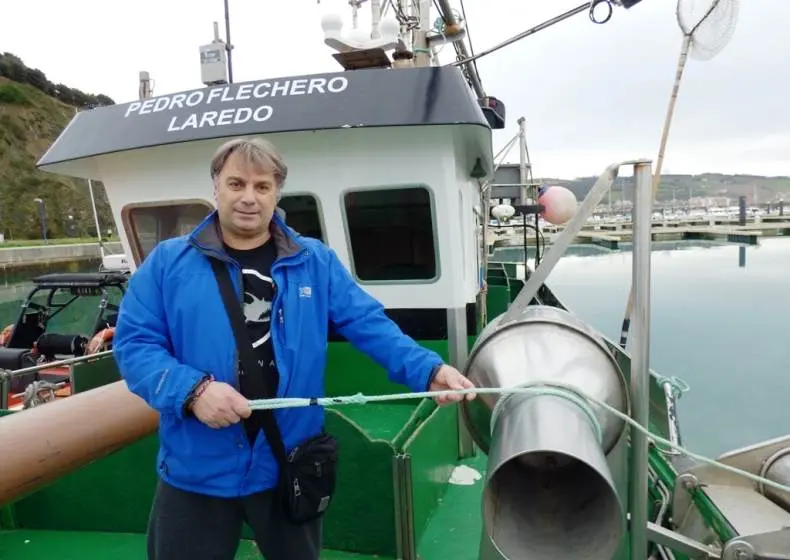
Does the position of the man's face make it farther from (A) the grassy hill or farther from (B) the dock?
(A) the grassy hill

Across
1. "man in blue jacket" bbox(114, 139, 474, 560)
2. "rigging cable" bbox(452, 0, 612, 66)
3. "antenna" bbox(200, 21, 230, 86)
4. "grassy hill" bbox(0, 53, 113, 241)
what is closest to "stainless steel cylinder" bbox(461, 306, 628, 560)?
"man in blue jacket" bbox(114, 139, 474, 560)

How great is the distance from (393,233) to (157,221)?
6.35 feet

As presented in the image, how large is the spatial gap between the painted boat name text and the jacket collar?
7.25ft

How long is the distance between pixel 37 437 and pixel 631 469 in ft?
6.68

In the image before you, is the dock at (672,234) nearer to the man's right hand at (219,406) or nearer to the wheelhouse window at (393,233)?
the wheelhouse window at (393,233)

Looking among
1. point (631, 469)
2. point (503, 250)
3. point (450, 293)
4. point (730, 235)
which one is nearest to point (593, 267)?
point (503, 250)

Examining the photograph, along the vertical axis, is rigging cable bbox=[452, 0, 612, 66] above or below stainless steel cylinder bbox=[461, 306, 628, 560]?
above

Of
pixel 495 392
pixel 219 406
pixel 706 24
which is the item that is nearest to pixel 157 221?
pixel 219 406

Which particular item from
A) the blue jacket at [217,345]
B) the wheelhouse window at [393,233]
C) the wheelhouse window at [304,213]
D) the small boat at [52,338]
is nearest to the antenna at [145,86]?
the wheelhouse window at [304,213]

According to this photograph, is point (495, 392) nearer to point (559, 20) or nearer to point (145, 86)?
point (559, 20)

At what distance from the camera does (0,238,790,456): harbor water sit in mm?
9672

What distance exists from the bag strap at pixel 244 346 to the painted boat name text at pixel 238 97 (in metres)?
2.40

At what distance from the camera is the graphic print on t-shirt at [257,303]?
1697 mm

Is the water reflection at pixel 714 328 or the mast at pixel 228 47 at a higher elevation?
the mast at pixel 228 47
